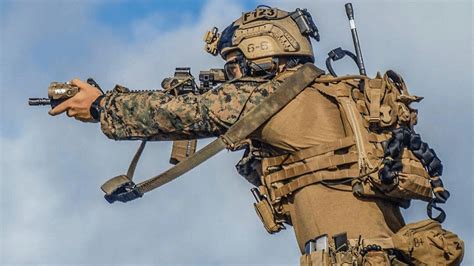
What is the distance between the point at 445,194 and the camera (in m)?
12.5

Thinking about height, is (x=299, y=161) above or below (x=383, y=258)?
above

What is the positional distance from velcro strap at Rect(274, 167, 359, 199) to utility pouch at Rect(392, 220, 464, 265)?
0.61 metres

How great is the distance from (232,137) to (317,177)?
75 centimetres

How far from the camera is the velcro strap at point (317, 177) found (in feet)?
40.6

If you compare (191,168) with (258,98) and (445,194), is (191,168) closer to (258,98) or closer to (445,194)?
(258,98)

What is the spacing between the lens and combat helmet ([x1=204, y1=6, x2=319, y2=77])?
12.9 m

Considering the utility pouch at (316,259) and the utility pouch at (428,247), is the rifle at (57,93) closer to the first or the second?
the utility pouch at (316,259)

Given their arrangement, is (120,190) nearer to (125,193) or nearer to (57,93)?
(125,193)

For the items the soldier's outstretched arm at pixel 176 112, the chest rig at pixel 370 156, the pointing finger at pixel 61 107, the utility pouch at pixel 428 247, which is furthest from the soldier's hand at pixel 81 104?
the utility pouch at pixel 428 247

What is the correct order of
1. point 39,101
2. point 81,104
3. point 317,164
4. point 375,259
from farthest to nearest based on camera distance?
1. point 39,101
2. point 81,104
3. point 317,164
4. point 375,259

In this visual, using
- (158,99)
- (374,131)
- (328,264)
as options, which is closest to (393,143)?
(374,131)

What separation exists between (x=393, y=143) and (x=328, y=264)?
3.65 feet

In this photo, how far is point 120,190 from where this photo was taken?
43.0 ft

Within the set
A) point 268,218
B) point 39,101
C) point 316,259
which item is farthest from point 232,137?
point 39,101
